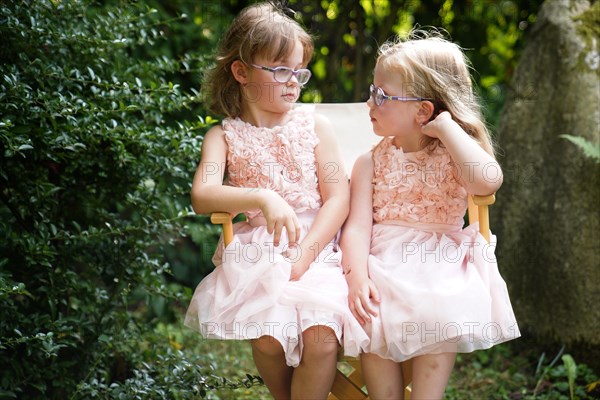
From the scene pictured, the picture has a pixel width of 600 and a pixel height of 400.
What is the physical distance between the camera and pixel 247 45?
2658 millimetres

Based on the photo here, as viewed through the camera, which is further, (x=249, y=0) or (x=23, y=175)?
(x=249, y=0)

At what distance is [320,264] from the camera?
2.52 metres

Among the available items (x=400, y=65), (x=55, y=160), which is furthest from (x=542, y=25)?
(x=55, y=160)

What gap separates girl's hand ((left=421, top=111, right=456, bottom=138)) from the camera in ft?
7.96

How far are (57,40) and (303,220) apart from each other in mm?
1048

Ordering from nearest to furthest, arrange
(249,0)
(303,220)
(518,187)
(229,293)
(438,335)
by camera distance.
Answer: (438,335), (229,293), (303,220), (518,187), (249,0)

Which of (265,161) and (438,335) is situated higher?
(265,161)

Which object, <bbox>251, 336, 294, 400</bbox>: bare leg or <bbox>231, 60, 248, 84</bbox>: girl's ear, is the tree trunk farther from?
<bbox>231, 60, 248, 84</bbox>: girl's ear

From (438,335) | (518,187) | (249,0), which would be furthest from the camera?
(249,0)

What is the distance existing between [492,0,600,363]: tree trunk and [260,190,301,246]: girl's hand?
1656mm

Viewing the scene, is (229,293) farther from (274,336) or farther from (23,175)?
(23,175)

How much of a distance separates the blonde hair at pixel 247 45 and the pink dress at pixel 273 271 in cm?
14

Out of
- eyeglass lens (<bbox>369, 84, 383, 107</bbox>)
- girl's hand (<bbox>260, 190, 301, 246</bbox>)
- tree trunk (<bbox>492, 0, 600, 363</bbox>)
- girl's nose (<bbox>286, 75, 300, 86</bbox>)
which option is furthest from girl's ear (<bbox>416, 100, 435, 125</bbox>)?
tree trunk (<bbox>492, 0, 600, 363</bbox>)

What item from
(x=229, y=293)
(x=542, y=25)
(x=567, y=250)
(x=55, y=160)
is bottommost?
(x=567, y=250)
